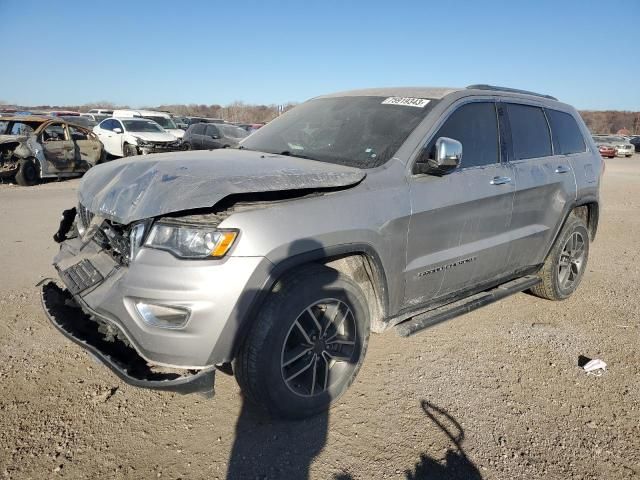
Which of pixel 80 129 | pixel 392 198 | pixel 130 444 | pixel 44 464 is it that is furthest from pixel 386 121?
pixel 80 129

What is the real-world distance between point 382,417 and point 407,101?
7.14 feet

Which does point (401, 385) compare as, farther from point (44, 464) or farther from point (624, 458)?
point (44, 464)

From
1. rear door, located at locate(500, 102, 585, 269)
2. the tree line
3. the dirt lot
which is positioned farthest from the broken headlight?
the tree line

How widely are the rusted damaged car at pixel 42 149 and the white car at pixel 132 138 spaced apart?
2922 mm

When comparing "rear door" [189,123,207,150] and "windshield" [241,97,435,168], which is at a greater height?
"windshield" [241,97,435,168]

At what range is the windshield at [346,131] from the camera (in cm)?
322

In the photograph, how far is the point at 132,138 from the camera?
16438 millimetres

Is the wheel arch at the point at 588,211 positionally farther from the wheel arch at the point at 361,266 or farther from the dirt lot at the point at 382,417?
the wheel arch at the point at 361,266

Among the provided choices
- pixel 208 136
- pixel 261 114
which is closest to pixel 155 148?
pixel 208 136

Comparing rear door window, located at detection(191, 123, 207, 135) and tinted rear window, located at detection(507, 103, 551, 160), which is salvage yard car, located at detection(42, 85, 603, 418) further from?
rear door window, located at detection(191, 123, 207, 135)

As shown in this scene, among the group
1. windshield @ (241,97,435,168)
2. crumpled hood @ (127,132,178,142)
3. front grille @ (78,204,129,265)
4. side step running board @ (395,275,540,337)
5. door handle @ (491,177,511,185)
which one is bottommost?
side step running board @ (395,275,540,337)

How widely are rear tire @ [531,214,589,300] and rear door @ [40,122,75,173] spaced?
11.7 metres

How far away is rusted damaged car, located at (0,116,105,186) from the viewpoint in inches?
455

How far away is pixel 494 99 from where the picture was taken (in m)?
3.81
